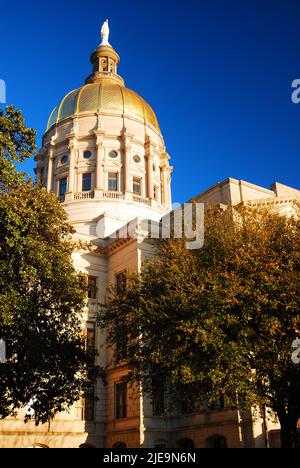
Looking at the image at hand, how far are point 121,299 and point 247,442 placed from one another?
10.1 meters

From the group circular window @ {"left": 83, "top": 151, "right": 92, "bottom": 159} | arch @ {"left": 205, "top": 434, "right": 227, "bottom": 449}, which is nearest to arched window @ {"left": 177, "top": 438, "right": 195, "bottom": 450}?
arch @ {"left": 205, "top": 434, "right": 227, "bottom": 449}

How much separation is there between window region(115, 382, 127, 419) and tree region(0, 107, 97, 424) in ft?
35.0

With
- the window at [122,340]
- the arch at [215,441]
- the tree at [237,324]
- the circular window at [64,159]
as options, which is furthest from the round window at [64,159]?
the tree at [237,324]

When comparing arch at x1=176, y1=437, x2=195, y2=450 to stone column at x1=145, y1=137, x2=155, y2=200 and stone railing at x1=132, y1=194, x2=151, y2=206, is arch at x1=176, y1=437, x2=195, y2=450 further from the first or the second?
stone column at x1=145, y1=137, x2=155, y2=200

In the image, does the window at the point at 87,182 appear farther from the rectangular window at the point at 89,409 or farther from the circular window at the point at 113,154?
the rectangular window at the point at 89,409

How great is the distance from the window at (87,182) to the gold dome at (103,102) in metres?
7.57

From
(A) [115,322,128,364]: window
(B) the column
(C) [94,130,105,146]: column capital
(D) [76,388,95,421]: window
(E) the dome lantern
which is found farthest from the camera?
(E) the dome lantern

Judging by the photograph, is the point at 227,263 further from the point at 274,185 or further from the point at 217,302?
the point at 274,185

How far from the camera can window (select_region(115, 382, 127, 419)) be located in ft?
103

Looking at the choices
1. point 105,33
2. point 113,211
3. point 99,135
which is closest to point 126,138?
point 99,135

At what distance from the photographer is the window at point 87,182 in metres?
50.8

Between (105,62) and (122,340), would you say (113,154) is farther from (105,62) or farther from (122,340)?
(122,340)

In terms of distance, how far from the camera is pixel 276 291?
18391 mm
